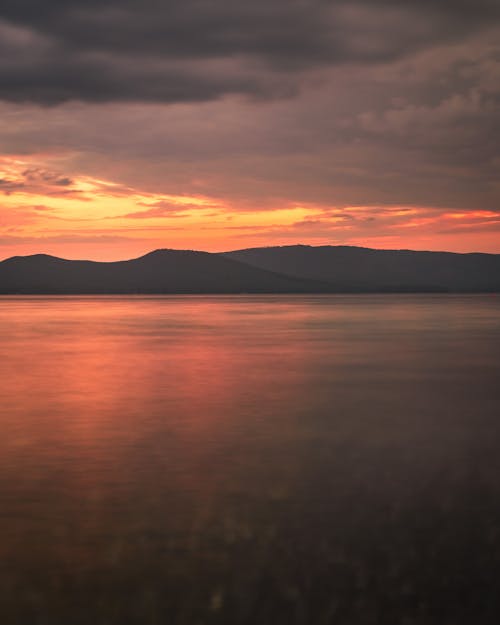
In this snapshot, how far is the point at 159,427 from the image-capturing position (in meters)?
15.8

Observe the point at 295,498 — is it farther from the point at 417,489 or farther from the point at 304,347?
the point at 304,347

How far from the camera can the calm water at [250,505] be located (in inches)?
267

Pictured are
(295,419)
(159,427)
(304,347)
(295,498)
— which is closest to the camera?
(295,498)

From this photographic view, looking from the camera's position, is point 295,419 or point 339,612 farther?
point 295,419

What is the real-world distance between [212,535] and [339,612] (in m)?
2.23

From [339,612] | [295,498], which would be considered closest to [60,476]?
[295,498]

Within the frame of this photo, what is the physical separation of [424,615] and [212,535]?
268cm

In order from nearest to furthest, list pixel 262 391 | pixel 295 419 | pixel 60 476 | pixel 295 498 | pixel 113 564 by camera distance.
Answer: pixel 113 564 < pixel 295 498 < pixel 60 476 < pixel 295 419 < pixel 262 391

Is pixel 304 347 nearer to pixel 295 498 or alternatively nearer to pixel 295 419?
pixel 295 419

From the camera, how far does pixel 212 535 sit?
8.49 meters

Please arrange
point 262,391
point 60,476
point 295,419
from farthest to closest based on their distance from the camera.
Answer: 1. point 262,391
2. point 295,419
3. point 60,476

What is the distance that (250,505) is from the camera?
31.9 ft

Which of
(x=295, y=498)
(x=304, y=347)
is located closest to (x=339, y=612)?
(x=295, y=498)

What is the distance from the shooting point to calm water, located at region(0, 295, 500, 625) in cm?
677
